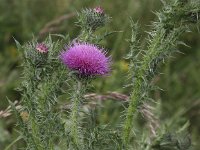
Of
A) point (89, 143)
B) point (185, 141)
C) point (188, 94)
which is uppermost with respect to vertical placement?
point (188, 94)

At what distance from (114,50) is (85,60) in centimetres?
181

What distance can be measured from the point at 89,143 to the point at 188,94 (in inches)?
105

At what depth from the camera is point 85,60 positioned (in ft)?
7.53

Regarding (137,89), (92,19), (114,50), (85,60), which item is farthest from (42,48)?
(114,50)

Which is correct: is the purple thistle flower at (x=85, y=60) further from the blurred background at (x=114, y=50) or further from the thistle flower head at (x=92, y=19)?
the blurred background at (x=114, y=50)

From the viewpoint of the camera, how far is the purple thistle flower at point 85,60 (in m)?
2.27

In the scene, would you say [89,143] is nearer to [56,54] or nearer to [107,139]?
[107,139]

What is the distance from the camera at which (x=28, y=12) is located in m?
5.25

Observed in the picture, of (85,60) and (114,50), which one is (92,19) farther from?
(114,50)

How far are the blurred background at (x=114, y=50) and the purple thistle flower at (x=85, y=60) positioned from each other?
1584 millimetres

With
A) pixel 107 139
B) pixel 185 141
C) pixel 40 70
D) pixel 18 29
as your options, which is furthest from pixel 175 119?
pixel 18 29

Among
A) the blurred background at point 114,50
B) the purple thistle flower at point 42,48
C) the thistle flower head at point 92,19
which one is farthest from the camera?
the blurred background at point 114,50

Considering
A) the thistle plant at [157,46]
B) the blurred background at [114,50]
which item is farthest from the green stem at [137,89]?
the blurred background at [114,50]

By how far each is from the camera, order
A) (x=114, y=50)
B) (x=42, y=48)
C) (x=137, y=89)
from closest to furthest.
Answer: (x=42, y=48) < (x=137, y=89) < (x=114, y=50)
